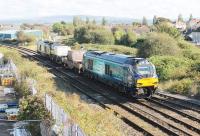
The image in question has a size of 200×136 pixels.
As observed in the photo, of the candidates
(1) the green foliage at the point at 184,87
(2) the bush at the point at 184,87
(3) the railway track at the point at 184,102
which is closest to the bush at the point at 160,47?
(2) the bush at the point at 184,87

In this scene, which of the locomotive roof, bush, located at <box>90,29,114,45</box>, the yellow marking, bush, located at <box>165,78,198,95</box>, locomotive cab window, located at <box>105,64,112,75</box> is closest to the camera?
the yellow marking

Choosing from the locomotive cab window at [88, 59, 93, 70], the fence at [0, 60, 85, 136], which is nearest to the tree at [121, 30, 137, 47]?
the locomotive cab window at [88, 59, 93, 70]

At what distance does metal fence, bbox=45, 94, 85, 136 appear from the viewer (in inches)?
539

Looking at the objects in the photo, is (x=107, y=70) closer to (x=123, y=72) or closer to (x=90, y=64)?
(x=123, y=72)

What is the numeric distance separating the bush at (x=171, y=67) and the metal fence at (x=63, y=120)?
17.4m

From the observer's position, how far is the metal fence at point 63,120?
45.0ft

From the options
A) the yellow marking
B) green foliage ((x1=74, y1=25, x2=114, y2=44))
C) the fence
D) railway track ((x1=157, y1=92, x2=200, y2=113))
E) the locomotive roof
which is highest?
the locomotive roof

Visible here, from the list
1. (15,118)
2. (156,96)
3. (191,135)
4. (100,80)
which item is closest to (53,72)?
(100,80)

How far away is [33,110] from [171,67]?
1857 centimetres

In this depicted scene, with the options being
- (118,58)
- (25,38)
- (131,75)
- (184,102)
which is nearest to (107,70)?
(118,58)

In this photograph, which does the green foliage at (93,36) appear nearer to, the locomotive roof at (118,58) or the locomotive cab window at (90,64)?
the locomotive cab window at (90,64)

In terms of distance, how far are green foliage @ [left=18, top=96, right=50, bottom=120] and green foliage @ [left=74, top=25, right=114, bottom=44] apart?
59.9 meters

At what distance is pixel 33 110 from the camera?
20.7 meters

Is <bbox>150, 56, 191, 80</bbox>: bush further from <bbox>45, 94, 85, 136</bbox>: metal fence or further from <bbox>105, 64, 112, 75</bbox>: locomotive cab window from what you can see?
<bbox>45, 94, 85, 136</bbox>: metal fence
